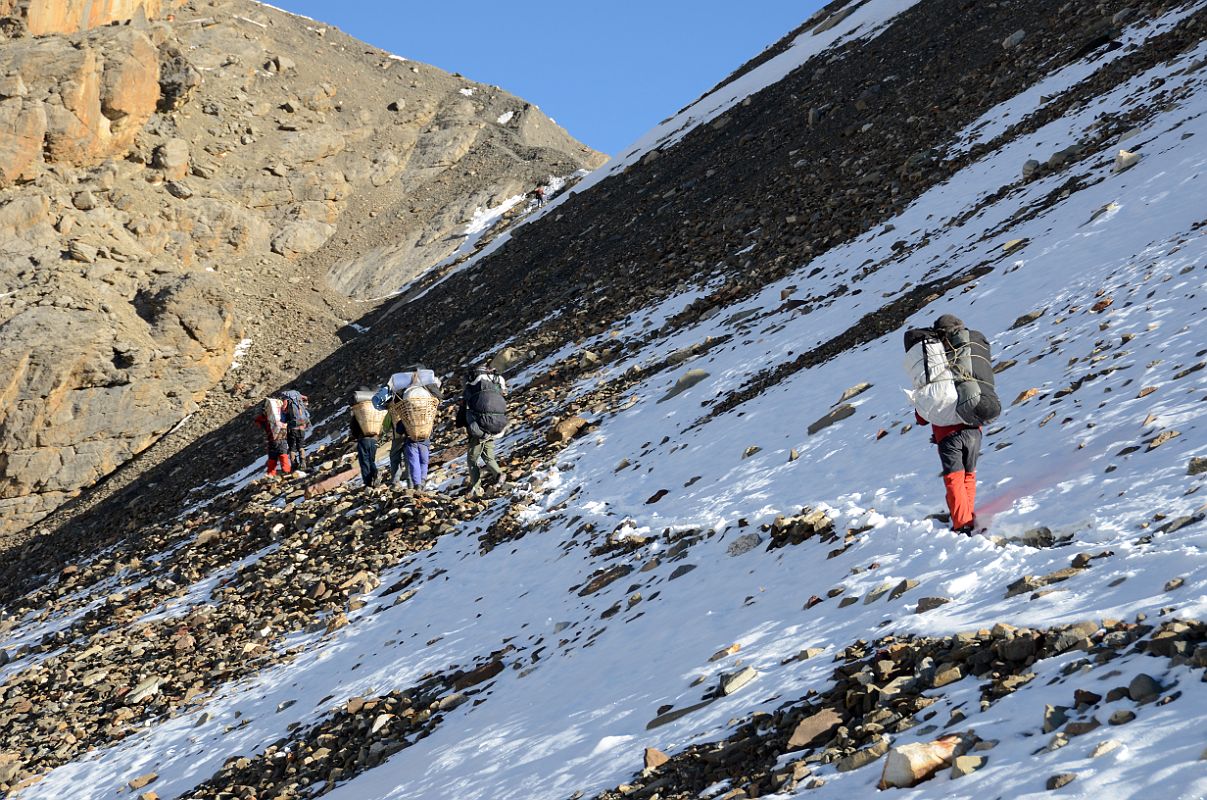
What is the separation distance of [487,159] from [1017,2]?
33.1 m

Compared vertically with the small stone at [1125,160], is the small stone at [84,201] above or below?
above

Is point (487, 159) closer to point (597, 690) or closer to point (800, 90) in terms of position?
point (800, 90)

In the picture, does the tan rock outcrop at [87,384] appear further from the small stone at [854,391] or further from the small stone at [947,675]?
the small stone at [947,675]

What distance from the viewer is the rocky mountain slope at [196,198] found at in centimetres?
3750

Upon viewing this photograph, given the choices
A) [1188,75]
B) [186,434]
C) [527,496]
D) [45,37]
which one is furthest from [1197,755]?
[45,37]

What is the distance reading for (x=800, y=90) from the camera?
111 feet

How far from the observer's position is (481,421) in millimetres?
16188

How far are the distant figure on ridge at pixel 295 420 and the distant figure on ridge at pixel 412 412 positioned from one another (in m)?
5.19

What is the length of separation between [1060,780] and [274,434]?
1952 cm

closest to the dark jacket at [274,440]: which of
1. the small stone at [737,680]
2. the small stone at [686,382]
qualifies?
the small stone at [686,382]

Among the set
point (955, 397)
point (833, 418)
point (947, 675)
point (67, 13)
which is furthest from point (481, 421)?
point (67, 13)

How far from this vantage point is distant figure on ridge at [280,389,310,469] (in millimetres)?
22094

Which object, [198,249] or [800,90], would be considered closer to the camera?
[800,90]

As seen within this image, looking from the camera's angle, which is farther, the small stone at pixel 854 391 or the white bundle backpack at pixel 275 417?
the white bundle backpack at pixel 275 417
